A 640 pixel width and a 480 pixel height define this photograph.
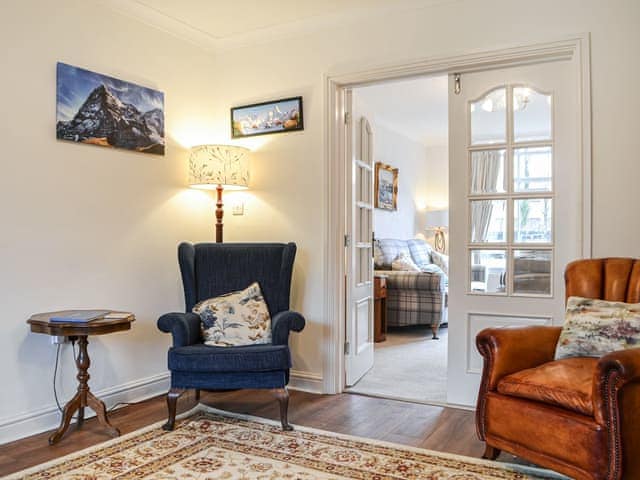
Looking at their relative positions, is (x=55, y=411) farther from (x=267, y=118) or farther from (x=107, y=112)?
(x=267, y=118)

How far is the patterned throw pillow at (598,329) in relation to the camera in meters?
2.33

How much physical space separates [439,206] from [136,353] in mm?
6133

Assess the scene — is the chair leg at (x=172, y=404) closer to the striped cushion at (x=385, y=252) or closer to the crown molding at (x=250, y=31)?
the crown molding at (x=250, y=31)

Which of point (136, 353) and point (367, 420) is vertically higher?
point (136, 353)

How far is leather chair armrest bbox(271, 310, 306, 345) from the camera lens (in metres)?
2.99

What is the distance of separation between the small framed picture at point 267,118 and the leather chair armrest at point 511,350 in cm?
200

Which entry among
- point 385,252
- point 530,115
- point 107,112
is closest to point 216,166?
point 107,112

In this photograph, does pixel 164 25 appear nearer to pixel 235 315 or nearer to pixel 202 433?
pixel 235 315

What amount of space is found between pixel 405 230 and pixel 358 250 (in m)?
4.20

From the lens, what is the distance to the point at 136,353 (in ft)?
11.5

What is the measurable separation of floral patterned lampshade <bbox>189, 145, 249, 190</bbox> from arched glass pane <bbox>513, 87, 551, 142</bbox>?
5.88 ft

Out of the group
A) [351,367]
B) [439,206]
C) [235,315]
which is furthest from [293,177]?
[439,206]

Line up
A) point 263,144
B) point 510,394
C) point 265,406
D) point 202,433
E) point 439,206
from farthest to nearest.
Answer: point 439,206, point 263,144, point 265,406, point 202,433, point 510,394

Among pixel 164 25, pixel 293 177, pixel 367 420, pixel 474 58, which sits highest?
pixel 164 25
